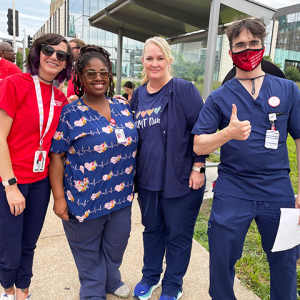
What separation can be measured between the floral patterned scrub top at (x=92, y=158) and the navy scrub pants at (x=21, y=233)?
0.69 feet

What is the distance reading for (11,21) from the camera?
49.2ft

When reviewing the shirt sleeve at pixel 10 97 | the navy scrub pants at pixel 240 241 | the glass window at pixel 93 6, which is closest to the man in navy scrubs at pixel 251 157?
the navy scrub pants at pixel 240 241

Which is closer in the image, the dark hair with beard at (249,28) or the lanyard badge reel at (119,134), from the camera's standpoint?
the dark hair with beard at (249,28)

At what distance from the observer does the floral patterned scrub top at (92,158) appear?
6.70 feet

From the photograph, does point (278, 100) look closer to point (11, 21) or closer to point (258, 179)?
point (258, 179)

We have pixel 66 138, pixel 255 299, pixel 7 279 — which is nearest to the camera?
pixel 66 138

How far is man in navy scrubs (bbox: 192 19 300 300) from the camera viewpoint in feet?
6.00

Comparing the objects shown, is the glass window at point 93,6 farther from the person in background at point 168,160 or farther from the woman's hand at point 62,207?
the woman's hand at point 62,207

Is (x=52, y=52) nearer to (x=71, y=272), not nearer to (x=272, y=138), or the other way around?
(x=272, y=138)

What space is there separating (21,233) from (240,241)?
152 cm

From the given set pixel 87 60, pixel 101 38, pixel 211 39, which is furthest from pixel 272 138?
pixel 101 38

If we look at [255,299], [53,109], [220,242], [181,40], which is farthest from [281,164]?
[181,40]

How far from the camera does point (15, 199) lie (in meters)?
1.97

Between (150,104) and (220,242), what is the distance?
1132 millimetres
